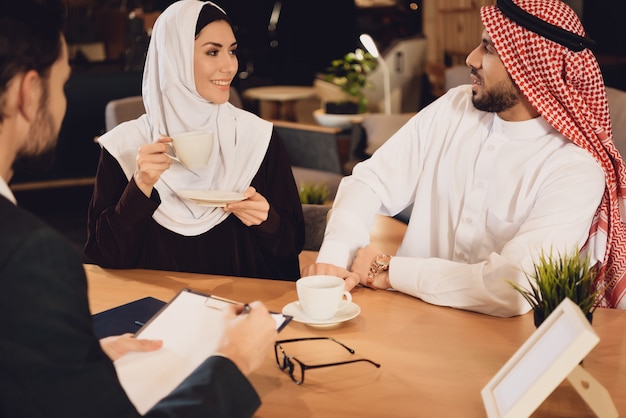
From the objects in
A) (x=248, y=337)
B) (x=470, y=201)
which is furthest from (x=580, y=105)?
(x=248, y=337)

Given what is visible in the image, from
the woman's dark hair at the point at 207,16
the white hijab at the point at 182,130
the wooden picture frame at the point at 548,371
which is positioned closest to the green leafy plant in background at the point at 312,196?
the white hijab at the point at 182,130

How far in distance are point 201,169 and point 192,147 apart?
1.16 feet

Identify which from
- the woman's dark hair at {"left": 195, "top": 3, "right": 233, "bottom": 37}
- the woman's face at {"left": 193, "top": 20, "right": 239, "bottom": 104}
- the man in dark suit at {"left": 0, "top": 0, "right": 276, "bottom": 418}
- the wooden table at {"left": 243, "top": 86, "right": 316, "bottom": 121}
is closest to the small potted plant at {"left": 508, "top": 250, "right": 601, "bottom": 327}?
the man in dark suit at {"left": 0, "top": 0, "right": 276, "bottom": 418}

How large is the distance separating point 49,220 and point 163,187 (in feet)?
13.4

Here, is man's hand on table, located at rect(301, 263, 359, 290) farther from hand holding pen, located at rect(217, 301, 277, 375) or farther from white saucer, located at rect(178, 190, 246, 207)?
hand holding pen, located at rect(217, 301, 277, 375)

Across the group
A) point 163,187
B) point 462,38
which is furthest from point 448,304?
point 462,38

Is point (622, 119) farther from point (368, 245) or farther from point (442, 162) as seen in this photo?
point (368, 245)

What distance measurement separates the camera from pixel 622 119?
2771 mm

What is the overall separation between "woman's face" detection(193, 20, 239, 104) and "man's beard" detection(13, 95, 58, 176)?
48.6 inches

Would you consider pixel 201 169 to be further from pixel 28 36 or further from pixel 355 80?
pixel 355 80

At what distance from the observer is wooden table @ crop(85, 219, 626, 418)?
1414 mm

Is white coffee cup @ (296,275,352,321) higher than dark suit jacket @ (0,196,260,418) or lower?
lower

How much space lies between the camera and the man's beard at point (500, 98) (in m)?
2.33

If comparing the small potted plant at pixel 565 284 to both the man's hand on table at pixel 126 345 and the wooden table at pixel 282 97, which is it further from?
the wooden table at pixel 282 97
